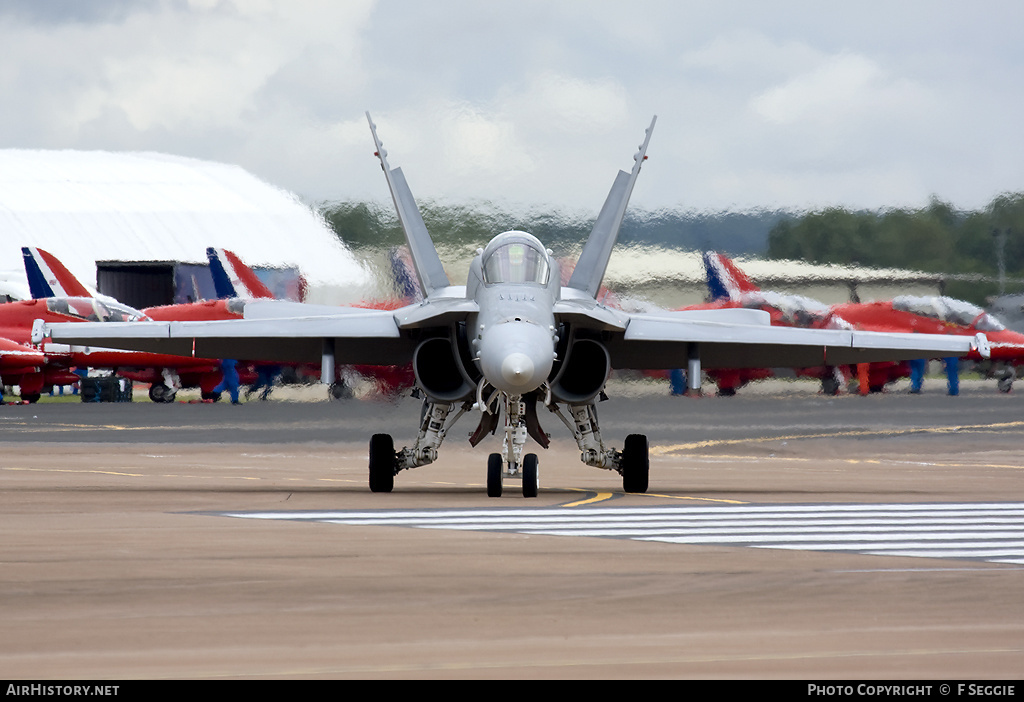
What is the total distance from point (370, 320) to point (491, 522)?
13.2 feet

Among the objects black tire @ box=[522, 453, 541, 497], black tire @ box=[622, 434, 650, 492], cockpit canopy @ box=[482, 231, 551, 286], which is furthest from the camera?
black tire @ box=[622, 434, 650, 492]

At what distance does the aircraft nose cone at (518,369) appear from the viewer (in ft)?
41.2

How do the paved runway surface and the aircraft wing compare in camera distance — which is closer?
the paved runway surface

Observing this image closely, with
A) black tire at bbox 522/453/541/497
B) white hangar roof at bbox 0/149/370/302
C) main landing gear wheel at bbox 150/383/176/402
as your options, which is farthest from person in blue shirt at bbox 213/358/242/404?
black tire at bbox 522/453/541/497

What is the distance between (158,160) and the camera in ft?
186

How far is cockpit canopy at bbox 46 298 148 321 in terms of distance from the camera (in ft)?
136

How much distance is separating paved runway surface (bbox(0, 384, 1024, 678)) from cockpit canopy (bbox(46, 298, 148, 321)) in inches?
883

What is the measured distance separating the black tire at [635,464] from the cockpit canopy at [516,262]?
205 cm

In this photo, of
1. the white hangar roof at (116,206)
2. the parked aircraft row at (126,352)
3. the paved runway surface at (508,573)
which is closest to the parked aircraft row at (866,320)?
the paved runway surface at (508,573)

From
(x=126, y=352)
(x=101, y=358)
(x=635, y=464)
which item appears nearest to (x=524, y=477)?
(x=635, y=464)

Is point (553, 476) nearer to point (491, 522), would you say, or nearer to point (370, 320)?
point (370, 320)

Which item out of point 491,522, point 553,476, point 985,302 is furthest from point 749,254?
point 491,522

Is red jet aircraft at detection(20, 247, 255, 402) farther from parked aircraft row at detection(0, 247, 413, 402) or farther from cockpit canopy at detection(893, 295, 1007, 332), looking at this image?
cockpit canopy at detection(893, 295, 1007, 332)

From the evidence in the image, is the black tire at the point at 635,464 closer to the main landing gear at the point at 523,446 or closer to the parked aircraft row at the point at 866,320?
the main landing gear at the point at 523,446
